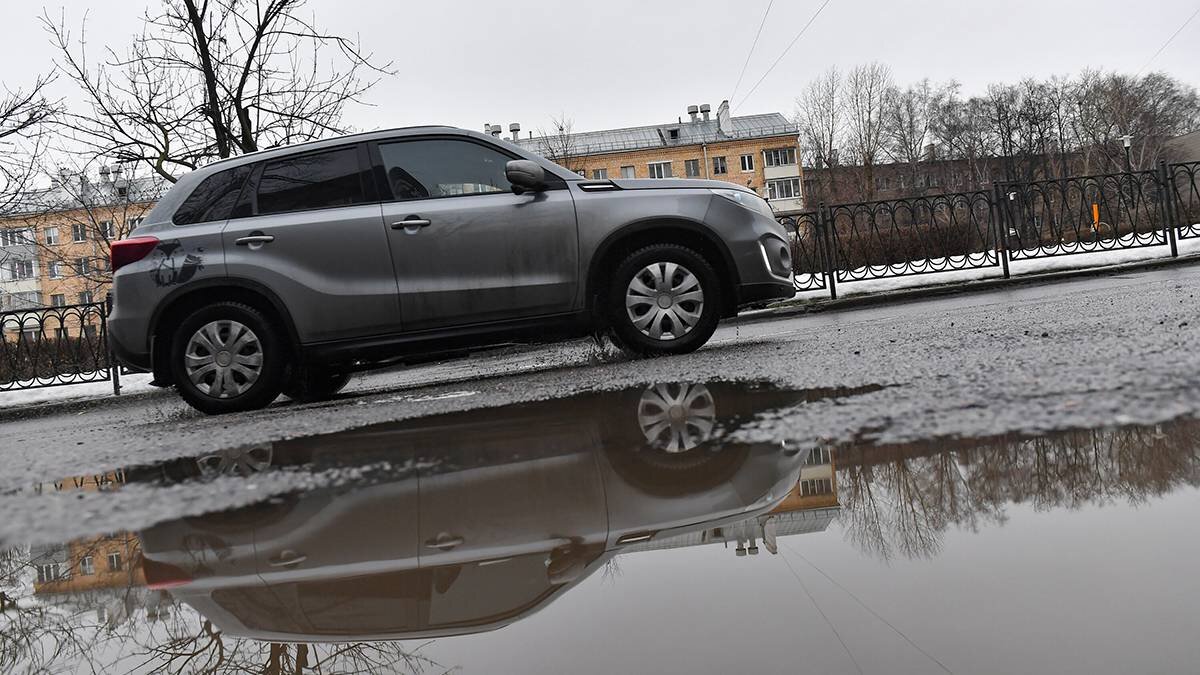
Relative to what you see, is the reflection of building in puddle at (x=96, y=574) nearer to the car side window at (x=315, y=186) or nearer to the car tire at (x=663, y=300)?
A: the car side window at (x=315, y=186)

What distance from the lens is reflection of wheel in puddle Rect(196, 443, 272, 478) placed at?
3.22 m

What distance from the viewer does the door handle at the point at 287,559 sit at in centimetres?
188

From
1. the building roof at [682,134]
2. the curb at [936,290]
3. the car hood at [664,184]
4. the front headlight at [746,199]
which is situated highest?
the building roof at [682,134]

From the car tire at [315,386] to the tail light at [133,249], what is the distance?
1.31 m

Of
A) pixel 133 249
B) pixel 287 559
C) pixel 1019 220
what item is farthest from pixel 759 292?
pixel 1019 220

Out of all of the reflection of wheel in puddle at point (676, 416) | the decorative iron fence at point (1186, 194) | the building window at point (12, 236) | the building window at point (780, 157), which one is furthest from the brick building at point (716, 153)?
the reflection of wheel in puddle at point (676, 416)

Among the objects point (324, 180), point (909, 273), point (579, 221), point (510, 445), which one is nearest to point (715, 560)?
point (510, 445)

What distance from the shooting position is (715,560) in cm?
159

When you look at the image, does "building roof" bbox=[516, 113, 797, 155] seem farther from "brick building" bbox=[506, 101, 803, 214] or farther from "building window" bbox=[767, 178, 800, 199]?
"building window" bbox=[767, 178, 800, 199]

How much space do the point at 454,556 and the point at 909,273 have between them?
1350cm

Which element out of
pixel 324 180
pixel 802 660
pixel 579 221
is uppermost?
pixel 324 180

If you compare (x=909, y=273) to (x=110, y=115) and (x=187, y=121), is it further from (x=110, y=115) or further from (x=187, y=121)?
(x=110, y=115)

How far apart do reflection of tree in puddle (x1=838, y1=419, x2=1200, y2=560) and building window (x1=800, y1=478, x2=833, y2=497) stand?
0.03 m

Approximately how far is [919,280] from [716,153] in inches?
2539
